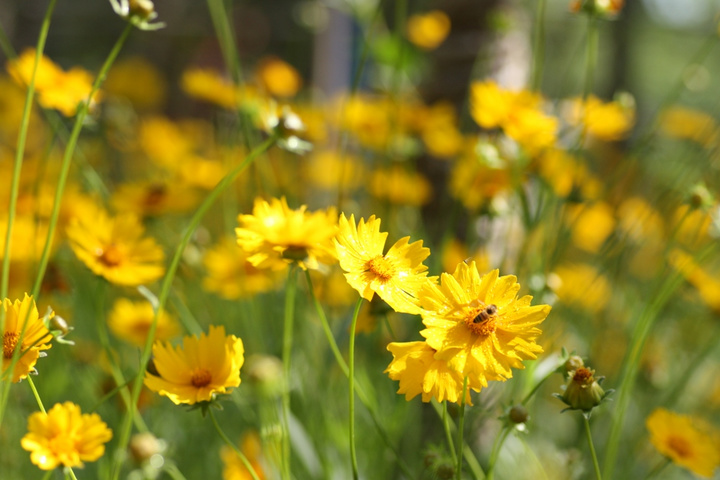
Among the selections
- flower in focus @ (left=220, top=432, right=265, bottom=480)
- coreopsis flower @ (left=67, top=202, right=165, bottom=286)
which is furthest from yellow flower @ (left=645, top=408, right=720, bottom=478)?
coreopsis flower @ (left=67, top=202, right=165, bottom=286)

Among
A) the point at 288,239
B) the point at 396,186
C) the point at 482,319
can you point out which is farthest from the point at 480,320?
the point at 396,186

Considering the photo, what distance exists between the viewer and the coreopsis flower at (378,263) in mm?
460

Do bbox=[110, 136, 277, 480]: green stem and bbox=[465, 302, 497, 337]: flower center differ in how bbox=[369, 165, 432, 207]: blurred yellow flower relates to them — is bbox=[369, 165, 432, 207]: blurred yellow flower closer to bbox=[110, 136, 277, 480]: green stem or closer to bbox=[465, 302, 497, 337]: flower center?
bbox=[110, 136, 277, 480]: green stem

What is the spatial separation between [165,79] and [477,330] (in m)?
3.39

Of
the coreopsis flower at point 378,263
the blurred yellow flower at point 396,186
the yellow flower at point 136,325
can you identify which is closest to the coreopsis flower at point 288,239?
the coreopsis flower at point 378,263

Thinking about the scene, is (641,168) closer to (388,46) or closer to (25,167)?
(388,46)

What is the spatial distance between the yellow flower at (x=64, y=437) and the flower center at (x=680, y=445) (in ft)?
1.68

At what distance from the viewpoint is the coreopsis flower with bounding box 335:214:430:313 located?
0.46 meters

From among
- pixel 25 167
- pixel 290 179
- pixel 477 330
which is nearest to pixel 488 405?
pixel 477 330

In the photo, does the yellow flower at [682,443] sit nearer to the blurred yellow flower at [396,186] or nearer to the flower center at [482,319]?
the flower center at [482,319]

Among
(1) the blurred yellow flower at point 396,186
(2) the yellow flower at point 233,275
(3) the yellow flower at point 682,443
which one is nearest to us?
(3) the yellow flower at point 682,443

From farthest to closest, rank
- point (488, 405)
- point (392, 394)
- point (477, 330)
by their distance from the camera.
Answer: point (392, 394), point (488, 405), point (477, 330)

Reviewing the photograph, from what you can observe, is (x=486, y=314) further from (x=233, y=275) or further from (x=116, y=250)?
(x=233, y=275)

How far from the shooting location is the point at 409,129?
1.22m
